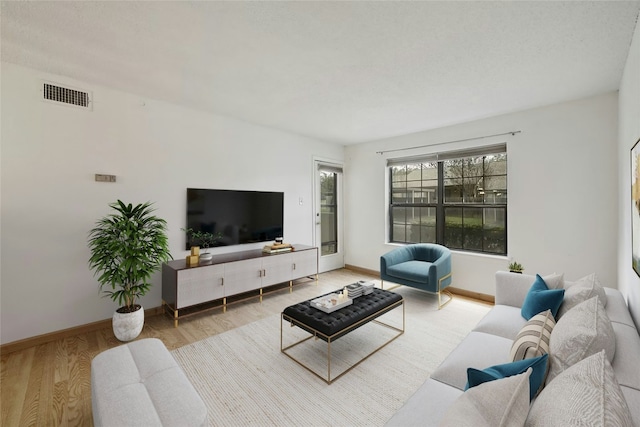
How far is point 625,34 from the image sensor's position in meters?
2.05

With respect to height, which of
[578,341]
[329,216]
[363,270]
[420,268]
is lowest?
[363,270]

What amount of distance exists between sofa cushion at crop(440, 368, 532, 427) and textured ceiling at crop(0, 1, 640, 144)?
2132 mm

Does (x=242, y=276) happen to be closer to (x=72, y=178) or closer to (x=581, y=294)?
(x=72, y=178)

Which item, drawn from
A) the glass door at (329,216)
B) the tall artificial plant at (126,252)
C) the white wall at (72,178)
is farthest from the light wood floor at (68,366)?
the glass door at (329,216)

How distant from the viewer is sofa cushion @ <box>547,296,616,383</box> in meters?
1.16

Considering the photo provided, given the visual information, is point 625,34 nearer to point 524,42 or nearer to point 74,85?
point 524,42

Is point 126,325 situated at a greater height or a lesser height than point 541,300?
lesser

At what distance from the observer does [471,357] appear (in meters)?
1.68

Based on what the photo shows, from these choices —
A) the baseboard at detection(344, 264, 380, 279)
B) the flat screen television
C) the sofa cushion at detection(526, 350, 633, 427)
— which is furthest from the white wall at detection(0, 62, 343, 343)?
the sofa cushion at detection(526, 350, 633, 427)

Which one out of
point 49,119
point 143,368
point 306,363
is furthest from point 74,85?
point 306,363

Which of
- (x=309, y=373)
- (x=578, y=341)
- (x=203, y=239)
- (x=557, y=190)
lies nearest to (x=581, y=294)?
(x=578, y=341)

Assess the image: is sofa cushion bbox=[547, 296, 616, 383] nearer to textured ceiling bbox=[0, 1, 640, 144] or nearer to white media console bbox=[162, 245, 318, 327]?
textured ceiling bbox=[0, 1, 640, 144]

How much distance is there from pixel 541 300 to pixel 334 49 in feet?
8.28

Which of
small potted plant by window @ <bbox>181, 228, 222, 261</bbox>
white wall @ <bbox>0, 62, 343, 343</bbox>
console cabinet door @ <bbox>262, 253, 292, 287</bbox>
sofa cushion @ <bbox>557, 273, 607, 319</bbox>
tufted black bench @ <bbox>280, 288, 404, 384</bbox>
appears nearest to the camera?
sofa cushion @ <bbox>557, 273, 607, 319</bbox>
